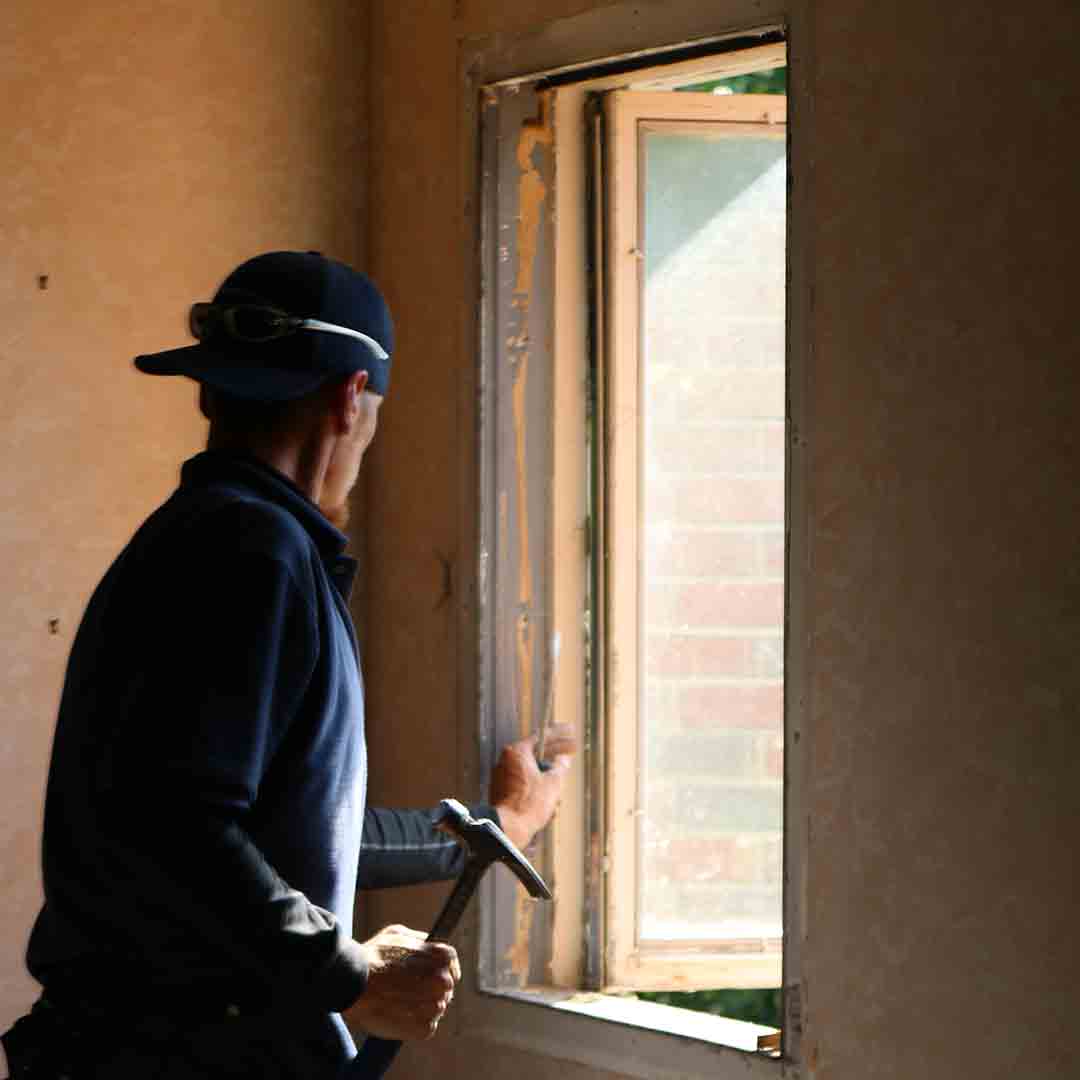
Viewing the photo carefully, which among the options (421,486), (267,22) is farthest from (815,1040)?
(267,22)

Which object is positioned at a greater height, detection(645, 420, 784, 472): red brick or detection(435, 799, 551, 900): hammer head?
detection(645, 420, 784, 472): red brick

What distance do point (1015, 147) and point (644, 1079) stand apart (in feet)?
4.13

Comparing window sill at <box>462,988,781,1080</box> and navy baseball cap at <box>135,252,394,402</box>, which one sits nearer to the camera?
navy baseball cap at <box>135,252,394,402</box>

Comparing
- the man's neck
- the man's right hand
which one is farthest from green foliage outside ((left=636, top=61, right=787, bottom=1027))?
the man's neck

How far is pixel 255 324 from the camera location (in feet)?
5.99

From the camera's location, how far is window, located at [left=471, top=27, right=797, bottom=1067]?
2539 millimetres

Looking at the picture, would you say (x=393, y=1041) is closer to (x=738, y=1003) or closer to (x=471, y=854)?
(x=471, y=854)

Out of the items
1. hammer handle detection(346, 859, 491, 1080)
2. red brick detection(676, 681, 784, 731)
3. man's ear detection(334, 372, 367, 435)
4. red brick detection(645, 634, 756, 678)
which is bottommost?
hammer handle detection(346, 859, 491, 1080)

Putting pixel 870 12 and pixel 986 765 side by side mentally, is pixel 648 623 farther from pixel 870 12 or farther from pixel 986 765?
pixel 870 12

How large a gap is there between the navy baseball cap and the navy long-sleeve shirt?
0.31 feet

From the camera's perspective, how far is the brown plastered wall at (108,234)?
92.0 inches

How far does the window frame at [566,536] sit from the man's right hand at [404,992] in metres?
0.54

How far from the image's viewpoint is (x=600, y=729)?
8.59 ft

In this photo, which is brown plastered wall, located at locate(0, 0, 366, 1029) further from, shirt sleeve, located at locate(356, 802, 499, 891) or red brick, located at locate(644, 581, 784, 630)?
red brick, located at locate(644, 581, 784, 630)
